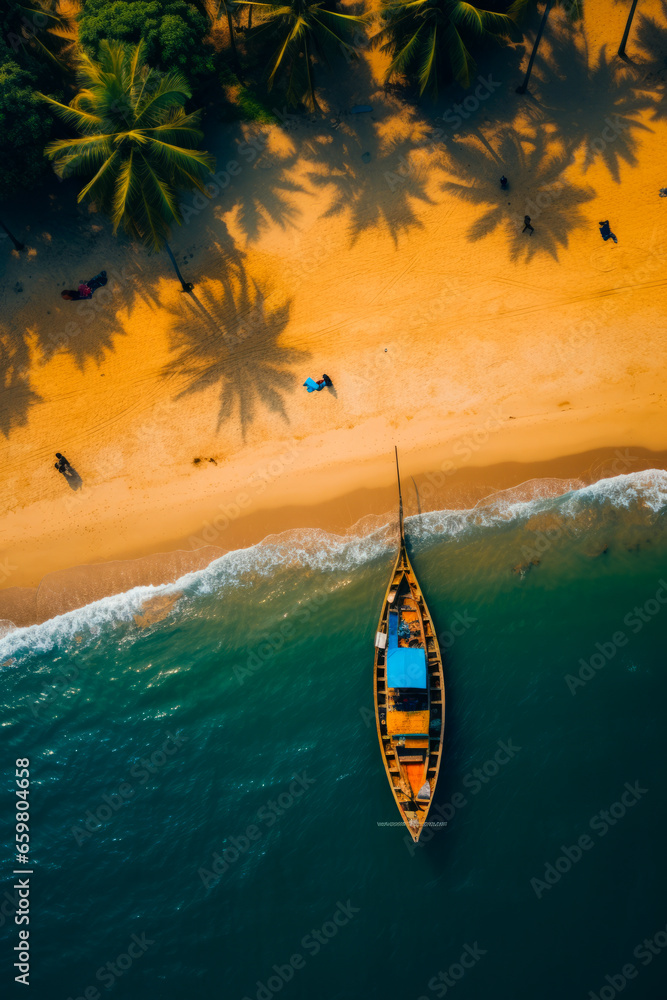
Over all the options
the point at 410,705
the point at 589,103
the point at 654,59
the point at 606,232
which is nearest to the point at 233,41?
the point at 589,103

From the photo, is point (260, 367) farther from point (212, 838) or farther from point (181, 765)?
point (212, 838)

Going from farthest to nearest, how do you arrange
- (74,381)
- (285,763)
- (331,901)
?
(74,381) < (285,763) < (331,901)

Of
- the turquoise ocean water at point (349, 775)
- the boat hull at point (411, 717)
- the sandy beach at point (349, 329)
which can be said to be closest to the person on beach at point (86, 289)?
the sandy beach at point (349, 329)

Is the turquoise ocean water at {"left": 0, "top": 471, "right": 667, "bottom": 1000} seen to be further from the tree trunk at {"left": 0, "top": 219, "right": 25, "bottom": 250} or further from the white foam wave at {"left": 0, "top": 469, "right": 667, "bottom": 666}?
the tree trunk at {"left": 0, "top": 219, "right": 25, "bottom": 250}

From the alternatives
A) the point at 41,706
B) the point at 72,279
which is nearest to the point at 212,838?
the point at 41,706

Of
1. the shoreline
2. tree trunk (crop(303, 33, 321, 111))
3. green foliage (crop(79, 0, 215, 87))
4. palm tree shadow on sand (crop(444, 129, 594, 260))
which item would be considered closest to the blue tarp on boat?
the shoreline
